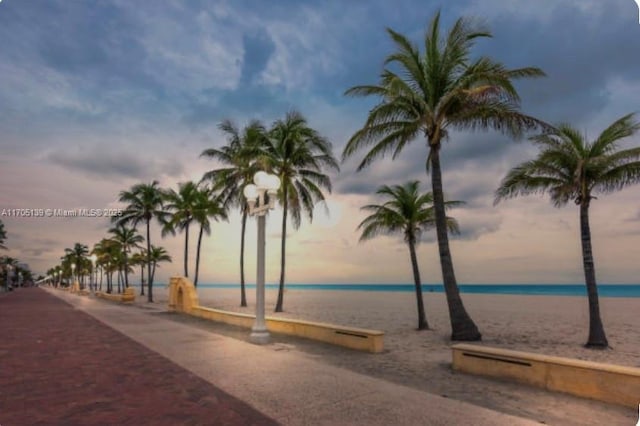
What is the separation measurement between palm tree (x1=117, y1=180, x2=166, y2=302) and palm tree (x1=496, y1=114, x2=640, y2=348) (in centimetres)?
3350

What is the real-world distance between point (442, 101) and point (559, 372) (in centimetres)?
999

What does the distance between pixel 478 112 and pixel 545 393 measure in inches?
389

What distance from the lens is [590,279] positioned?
13508mm

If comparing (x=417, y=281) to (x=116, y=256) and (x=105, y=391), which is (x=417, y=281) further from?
(x=116, y=256)

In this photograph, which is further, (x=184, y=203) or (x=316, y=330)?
(x=184, y=203)

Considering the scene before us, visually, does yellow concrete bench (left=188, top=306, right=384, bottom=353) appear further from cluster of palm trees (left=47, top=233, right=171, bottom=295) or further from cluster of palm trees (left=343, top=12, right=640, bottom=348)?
cluster of palm trees (left=47, top=233, right=171, bottom=295)

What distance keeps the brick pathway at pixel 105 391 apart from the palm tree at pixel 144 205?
98.9 feet

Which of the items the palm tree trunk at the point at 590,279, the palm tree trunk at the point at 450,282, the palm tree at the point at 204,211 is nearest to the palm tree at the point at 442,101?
the palm tree trunk at the point at 450,282

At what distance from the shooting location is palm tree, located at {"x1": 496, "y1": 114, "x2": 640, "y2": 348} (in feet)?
42.7

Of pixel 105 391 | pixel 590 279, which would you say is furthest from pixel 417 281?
pixel 105 391

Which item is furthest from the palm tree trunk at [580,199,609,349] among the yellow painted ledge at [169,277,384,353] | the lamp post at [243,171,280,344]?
the lamp post at [243,171,280,344]

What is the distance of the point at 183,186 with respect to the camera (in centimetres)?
3609

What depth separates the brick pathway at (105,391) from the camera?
4895mm

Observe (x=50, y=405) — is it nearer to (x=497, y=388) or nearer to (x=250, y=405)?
(x=250, y=405)
